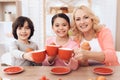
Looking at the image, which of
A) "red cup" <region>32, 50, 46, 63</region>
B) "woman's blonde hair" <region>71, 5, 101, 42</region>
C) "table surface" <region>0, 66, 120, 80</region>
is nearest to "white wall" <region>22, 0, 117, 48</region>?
"woman's blonde hair" <region>71, 5, 101, 42</region>

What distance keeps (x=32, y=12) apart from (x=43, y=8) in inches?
11.9

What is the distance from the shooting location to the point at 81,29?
1.56m

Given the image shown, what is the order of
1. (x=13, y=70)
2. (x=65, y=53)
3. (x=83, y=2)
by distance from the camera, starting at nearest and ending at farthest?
(x=65, y=53) < (x=13, y=70) < (x=83, y=2)

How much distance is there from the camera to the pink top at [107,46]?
1.30m

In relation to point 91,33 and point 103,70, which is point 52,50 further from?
point 91,33

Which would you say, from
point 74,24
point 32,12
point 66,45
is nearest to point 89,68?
point 66,45

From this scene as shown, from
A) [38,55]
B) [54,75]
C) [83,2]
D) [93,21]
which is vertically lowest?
[54,75]

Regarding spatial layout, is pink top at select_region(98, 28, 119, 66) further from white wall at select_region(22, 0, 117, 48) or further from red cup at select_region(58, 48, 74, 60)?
white wall at select_region(22, 0, 117, 48)

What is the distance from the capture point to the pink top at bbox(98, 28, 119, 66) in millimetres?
1302

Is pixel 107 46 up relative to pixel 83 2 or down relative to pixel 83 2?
down

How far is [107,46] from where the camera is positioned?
4.60 ft

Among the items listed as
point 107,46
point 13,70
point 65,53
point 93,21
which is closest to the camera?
point 65,53

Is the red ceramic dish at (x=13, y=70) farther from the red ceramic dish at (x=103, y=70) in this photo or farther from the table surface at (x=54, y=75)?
the red ceramic dish at (x=103, y=70)

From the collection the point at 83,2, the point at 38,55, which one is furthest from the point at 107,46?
the point at 83,2
